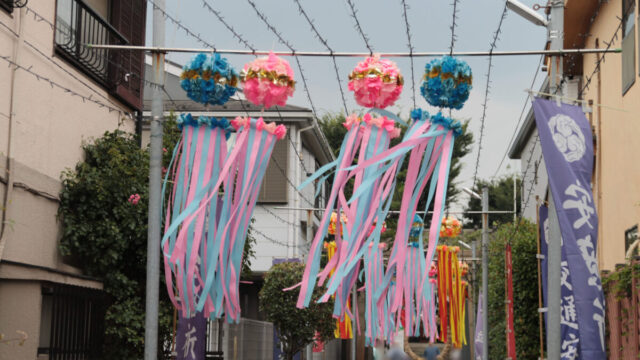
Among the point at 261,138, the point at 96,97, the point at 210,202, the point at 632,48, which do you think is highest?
the point at 632,48

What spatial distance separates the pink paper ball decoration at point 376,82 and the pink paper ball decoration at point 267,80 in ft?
2.51

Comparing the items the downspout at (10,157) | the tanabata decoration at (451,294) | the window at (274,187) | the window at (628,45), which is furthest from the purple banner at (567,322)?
the window at (274,187)

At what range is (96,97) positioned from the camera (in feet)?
48.5

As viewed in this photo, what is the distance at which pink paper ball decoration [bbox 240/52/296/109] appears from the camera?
984cm

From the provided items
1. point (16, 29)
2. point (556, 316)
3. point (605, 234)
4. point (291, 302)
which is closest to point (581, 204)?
point (556, 316)

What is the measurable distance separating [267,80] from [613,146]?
394 inches

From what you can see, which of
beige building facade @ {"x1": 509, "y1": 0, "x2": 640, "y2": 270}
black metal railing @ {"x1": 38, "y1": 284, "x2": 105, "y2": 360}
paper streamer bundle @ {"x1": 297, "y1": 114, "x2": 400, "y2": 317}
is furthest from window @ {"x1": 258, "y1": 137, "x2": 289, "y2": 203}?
paper streamer bundle @ {"x1": 297, "y1": 114, "x2": 400, "y2": 317}

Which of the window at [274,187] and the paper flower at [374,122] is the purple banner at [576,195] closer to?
the paper flower at [374,122]

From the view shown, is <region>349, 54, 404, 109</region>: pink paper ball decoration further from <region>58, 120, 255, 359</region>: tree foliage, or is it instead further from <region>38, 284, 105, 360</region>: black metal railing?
<region>38, 284, 105, 360</region>: black metal railing

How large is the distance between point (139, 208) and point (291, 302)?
12626mm

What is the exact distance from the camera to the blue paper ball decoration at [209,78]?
10.1 m

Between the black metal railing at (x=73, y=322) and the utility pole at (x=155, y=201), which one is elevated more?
the utility pole at (x=155, y=201)

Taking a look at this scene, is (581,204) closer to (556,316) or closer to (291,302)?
(556,316)

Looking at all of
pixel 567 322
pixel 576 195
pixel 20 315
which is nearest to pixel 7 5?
pixel 20 315
